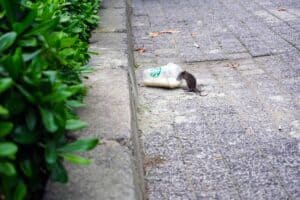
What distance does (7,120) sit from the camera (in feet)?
5.13

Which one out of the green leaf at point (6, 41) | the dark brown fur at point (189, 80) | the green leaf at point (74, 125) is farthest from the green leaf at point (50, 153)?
the dark brown fur at point (189, 80)

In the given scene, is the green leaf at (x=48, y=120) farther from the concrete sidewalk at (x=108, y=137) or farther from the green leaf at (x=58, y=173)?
the concrete sidewalk at (x=108, y=137)

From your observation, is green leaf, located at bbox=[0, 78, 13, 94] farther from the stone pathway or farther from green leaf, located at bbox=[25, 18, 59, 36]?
the stone pathway

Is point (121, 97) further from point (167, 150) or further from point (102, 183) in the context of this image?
point (102, 183)

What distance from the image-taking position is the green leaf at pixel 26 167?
1538 mm

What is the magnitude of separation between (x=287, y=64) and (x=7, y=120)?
3.26m

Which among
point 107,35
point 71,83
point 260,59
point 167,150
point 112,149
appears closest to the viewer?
point 112,149

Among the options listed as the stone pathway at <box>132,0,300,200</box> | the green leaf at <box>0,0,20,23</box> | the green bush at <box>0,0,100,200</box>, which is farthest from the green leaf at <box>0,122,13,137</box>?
the stone pathway at <box>132,0,300,200</box>

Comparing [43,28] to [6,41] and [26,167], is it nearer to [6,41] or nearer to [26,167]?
[6,41]

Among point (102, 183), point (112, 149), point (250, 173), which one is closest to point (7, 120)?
point (102, 183)

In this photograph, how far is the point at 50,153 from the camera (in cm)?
158

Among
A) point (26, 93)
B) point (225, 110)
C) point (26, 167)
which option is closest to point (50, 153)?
point (26, 167)

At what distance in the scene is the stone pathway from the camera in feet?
8.60

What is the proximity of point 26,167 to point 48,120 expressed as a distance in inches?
6.2
